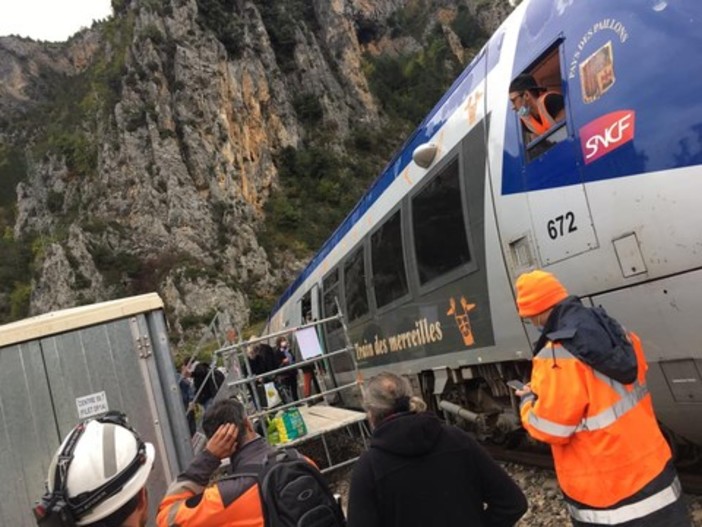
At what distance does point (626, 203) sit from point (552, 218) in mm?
586

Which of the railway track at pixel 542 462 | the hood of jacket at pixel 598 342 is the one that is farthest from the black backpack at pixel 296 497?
the railway track at pixel 542 462

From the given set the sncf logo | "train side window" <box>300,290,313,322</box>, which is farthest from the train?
"train side window" <box>300,290,313,322</box>

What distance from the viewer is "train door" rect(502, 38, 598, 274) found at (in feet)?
11.2

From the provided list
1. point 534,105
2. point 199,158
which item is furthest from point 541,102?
point 199,158

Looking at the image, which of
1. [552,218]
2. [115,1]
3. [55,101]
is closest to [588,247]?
[552,218]

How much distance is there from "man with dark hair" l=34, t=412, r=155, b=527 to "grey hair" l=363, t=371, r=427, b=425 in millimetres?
915

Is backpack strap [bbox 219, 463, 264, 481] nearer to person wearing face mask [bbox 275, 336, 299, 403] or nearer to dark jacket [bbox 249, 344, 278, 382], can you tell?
dark jacket [bbox 249, 344, 278, 382]

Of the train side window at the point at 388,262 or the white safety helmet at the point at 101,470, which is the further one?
the train side window at the point at 388,262

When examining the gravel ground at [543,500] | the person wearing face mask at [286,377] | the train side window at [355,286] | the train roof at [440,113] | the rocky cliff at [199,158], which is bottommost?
the gravel ground at [543,500]

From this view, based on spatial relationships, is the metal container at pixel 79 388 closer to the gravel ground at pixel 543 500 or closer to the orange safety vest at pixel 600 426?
the gravel ground at pixel 543 500

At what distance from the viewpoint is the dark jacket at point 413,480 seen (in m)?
2.40

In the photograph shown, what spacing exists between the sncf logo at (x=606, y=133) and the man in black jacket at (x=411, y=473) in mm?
1628

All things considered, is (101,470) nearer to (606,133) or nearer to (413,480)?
(413,480)

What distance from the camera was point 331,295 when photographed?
1040 cm
